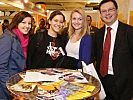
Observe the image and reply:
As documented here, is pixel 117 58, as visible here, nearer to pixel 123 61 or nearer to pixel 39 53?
pixel 123 61

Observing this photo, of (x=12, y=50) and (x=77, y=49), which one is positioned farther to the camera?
(x=77, y=49)

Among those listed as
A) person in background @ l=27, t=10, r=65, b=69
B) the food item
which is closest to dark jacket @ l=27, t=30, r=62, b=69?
person in background @ l=27, t=10, r=65, b=69

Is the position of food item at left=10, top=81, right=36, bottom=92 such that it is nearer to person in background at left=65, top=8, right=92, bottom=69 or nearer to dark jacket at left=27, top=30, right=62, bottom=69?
dark jacket at left=27, top=30, right=62, bottom=69

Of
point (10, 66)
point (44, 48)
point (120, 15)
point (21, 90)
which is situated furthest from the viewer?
point (120, 15)

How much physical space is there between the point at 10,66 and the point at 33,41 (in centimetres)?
48

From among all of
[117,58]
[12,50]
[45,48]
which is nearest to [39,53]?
[45,48]

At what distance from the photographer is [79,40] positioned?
2178 millimetres

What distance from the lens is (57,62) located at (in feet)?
7.04

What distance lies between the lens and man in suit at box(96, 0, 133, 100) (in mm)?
1951

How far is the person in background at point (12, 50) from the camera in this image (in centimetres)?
175

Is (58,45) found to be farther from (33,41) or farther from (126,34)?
(126,34)

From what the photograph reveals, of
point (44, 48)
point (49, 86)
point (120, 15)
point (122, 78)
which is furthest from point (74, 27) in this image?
point (120, 15)

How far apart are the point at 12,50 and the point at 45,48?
0.44 metres

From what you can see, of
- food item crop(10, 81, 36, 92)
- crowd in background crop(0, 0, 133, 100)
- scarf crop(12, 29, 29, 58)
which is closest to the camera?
food item crop(10, 81, 36, 92)
